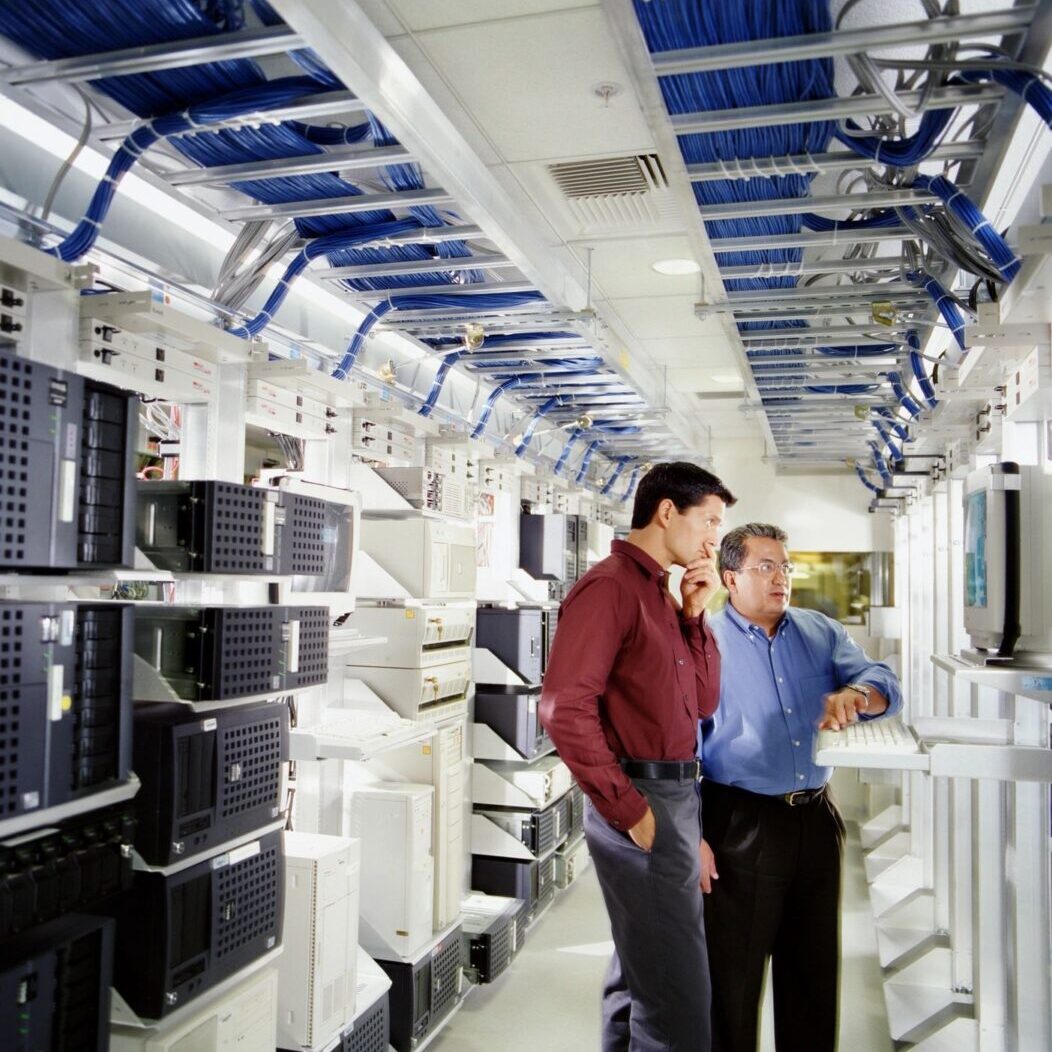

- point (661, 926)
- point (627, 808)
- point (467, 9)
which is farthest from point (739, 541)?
point (467, 9)

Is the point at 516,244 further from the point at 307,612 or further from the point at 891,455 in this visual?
the point at 891,455

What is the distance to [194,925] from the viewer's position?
2.15 metres

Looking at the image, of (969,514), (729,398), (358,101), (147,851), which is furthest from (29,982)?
(729,398)

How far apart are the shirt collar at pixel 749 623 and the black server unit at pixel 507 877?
7.34ft

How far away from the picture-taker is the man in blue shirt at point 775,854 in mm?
2645

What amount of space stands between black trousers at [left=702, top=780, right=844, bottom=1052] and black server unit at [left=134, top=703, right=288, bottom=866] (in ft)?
4.19

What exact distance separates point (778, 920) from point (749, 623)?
0.84 metres

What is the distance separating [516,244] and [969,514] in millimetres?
1380

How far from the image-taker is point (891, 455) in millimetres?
5594

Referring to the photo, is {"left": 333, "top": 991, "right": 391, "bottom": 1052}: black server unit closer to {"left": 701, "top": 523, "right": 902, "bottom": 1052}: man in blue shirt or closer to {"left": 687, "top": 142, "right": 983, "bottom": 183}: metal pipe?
{"left": 701, "top": 523, "right": 902, "bottom": 1052}: man in blue shirt

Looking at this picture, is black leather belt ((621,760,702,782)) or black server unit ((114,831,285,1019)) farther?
black leather belt ((621,760,702,782))

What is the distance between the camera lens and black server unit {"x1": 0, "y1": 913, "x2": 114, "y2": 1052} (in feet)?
5.16

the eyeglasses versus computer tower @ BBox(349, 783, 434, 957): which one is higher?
the eyeglasses

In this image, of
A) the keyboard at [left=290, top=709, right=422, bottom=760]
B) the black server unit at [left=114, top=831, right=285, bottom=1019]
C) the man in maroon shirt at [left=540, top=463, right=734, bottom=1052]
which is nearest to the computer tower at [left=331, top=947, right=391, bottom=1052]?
the black server unit at [left=114, top=831, right=285, bottom=1019]
